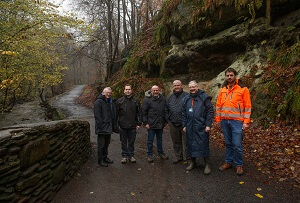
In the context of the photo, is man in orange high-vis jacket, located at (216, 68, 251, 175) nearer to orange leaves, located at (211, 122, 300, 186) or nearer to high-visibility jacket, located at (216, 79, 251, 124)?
high-visibility jacket, located at (216, 79, 251, 124)

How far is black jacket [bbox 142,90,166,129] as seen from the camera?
17.6ft

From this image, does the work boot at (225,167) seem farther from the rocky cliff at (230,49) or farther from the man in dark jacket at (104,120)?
the man in dark jacket at (104,120)

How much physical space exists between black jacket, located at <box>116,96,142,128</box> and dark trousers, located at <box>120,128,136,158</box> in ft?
0.58

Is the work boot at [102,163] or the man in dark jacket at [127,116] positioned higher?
the man in dark jacket at [127,116]

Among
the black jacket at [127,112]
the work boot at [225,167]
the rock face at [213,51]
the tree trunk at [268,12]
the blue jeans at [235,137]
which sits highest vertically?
the tree trunk at [268,12]

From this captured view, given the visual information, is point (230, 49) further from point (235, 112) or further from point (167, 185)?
point (167, 185)

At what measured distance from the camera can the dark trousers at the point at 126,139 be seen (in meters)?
5.48

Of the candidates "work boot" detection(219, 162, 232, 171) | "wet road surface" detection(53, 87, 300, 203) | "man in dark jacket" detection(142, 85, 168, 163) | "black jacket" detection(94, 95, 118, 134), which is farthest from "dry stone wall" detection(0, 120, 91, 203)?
"work boot" detection(219, 162, 232, 171)

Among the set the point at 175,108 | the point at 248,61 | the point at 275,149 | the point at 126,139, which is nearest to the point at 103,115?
the point at 126,139

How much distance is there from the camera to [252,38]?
895cm

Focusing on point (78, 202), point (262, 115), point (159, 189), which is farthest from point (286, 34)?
point (78, 202)

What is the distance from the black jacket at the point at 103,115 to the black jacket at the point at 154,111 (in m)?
0.89

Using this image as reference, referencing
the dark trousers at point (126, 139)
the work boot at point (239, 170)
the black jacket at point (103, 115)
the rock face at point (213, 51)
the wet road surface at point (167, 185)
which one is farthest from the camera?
the rock face at point (213, 51)

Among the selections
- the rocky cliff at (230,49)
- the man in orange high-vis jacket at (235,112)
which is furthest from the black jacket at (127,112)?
the rocky cliff at (230,49)
